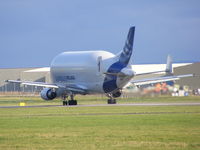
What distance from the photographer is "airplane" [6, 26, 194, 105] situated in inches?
2825

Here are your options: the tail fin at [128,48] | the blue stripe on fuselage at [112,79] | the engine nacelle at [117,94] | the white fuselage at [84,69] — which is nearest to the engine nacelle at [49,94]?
the white fuselage at [84,69]

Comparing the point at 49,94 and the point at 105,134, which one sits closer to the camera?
the point at 105,134

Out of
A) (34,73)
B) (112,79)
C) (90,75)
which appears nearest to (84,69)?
(90,75)

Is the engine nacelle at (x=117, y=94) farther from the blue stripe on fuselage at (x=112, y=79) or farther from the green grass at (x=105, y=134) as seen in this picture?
the green grass at (x=105, y=134)

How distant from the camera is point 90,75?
75.9 meters

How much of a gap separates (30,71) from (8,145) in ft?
396

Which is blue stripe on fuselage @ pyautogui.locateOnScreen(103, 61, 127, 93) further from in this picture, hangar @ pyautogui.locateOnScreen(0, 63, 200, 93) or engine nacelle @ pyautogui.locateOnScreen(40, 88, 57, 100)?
hangar @ pyautogui.locateOnScreen(0, 63, 200, 93)

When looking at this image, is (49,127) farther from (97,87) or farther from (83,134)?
(97,87)

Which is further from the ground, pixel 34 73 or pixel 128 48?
pixel 34 73

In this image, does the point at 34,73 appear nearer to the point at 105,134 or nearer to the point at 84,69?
the point at 84,69

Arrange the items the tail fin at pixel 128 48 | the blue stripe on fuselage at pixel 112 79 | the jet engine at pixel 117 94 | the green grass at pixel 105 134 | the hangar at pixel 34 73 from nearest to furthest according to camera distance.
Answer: the green grass at pixel 105 134 → the blue stripe on fuselage at pixel 112 79 → the tail fin at pixel 128 48 → the jet engine at pixel 117 94 → the hangar at pixel 34 73

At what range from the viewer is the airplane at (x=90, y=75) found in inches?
2825

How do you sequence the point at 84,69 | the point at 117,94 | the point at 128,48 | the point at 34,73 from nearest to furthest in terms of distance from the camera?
the point at 128,48, the point at 117,94, the point at 84,69, the point at 34,73

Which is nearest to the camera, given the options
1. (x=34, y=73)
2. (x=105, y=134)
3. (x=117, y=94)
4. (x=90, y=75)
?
(x=105, y=134)
